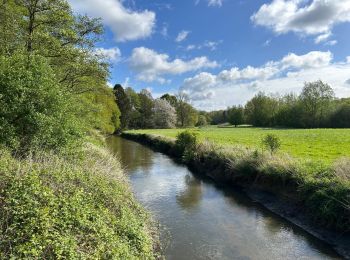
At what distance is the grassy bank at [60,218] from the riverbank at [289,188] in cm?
765

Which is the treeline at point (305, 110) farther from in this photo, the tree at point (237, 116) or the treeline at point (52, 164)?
the treeline at point (52, 164)

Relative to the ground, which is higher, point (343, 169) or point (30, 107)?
point (30, 107)

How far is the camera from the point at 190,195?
19.9 m

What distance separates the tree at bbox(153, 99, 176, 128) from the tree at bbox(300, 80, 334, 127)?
1401 inches

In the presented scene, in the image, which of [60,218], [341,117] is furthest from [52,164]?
[341,117]

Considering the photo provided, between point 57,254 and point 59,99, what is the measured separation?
354 inches

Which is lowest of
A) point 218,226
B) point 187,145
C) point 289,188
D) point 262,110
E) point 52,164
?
point 218,226

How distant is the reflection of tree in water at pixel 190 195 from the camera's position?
1791cm

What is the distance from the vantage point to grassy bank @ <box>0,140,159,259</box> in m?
6.29

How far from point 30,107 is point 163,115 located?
275ft

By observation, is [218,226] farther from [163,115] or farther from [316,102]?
[163,115]

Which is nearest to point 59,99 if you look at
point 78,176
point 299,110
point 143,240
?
point 78,176

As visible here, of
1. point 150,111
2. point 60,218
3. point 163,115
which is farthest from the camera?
point 150,111

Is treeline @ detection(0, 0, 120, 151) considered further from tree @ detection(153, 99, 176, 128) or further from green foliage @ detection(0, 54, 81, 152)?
tree @ detection(153, 99, 176, 128)
